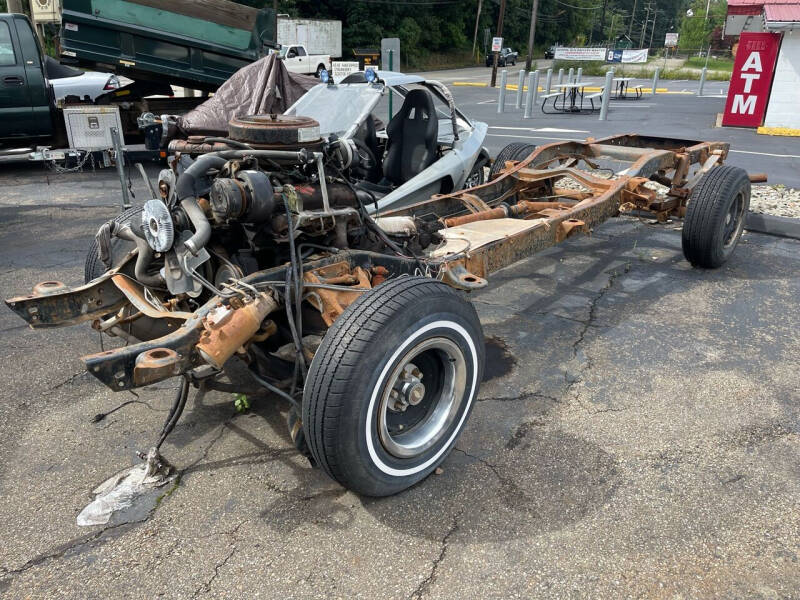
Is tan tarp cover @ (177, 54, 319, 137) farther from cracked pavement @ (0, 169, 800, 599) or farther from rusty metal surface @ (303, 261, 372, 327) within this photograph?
rusty metal surface @ (303, 261, 372, 327)

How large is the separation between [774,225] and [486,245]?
4892 mm

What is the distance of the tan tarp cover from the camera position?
881cm

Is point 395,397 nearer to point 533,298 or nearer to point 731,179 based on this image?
point 533,298

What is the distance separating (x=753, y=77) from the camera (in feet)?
46.9

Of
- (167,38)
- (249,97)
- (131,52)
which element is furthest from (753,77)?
(131,52)

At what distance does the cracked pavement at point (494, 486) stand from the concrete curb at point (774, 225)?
2.76 metres

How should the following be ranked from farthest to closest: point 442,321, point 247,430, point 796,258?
point 796,258 < point 247,430 < point 442,321

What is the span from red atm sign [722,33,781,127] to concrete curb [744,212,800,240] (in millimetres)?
8658

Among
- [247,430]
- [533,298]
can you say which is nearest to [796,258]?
[533,298]

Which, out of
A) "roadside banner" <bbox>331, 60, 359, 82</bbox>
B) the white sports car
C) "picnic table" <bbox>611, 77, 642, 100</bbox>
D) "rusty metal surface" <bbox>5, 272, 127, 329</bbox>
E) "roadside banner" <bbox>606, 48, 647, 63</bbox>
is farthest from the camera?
"roadside banner" <bbox>606, 48, 647, 63</bbox>

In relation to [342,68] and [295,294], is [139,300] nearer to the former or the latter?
[295,294]

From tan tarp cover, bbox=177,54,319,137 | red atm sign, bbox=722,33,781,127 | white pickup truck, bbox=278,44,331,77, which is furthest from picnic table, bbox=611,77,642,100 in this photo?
tan tarp cover, bbox=177,54,319,137

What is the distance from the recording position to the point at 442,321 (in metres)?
2.76

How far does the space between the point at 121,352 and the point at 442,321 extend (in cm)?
130
